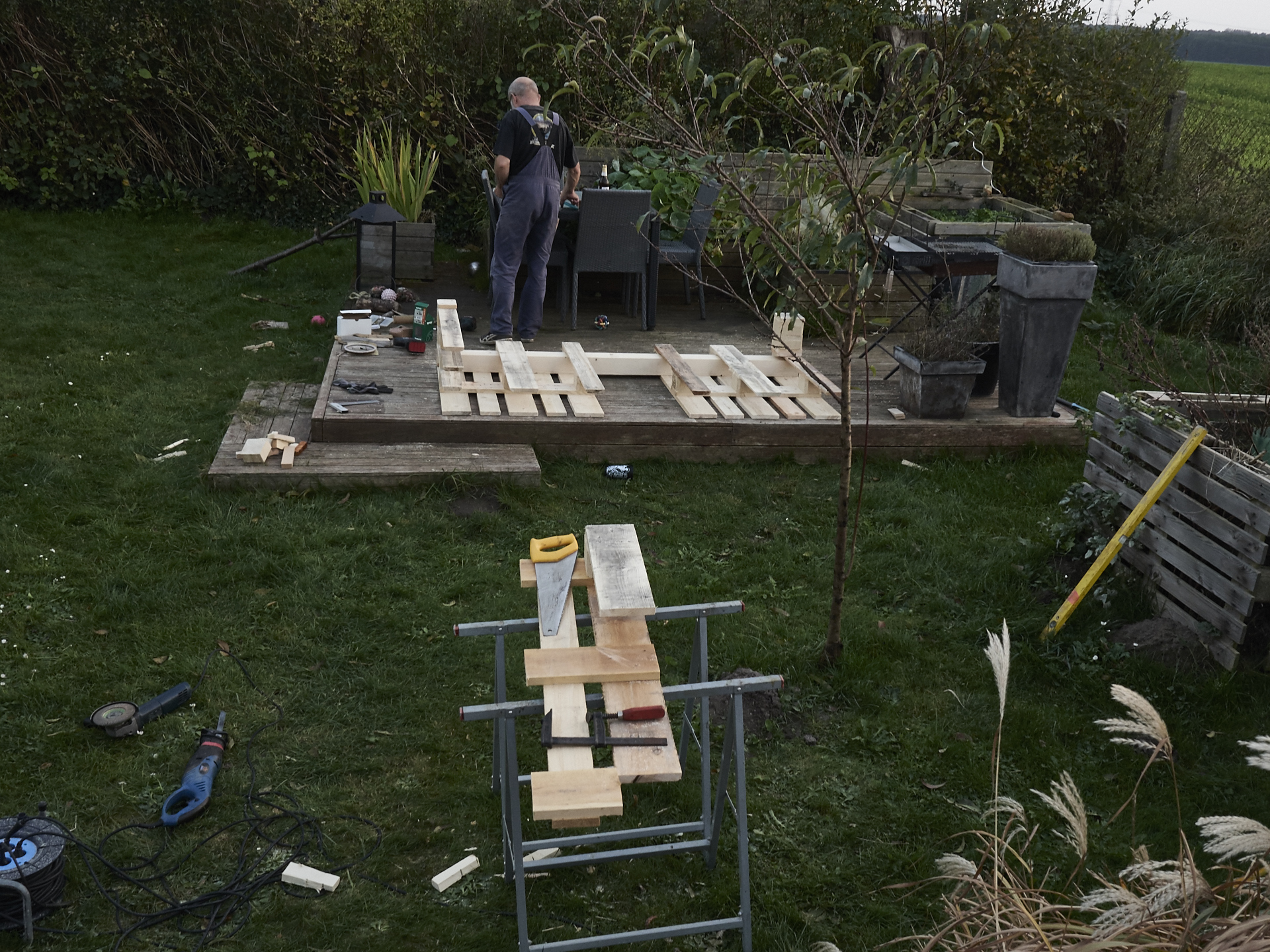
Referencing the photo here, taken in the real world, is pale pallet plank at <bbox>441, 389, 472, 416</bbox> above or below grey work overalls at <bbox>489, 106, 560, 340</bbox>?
below

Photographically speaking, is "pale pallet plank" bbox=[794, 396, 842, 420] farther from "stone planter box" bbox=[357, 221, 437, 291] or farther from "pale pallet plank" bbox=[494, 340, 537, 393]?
"stone planter box" bbox=[357, 221, 437, 291]

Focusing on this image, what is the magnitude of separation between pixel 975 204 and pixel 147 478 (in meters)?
7.01

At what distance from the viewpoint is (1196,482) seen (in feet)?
13.3

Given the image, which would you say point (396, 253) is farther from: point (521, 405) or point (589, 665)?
point (589, 665)

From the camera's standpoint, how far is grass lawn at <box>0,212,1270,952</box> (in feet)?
9.94

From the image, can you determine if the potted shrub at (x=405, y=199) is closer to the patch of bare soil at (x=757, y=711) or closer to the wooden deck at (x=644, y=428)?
the wooden deck at (x=644, y=428)

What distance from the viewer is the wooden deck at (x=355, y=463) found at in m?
5.20

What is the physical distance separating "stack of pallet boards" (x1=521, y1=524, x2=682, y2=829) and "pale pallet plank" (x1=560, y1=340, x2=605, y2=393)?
2929mm

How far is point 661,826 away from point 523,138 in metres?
4.86

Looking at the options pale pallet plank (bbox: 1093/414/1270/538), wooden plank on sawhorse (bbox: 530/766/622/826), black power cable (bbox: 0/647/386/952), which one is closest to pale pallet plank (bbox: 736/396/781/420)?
pale pallet plank (bbox: 1093/414/1270/538)

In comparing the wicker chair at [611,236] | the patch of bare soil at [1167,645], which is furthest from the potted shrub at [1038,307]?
the wicker chair at [611,236]

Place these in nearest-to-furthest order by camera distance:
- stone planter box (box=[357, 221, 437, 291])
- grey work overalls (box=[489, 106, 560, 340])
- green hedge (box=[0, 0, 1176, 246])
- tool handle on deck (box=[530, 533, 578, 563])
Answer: tool handle on deck (box=[530, 533, 578, 563]), grey work overalls (box=[489, 106, 560, 340]), stone planter box (box=[357, 221, 437, 291]), green hedge (box=[0, 0, 1176, 246])

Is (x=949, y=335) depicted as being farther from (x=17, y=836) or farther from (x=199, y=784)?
(x=17, y=836)

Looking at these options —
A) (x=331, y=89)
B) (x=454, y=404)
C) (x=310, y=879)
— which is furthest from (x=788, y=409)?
(x=331, y=89)
